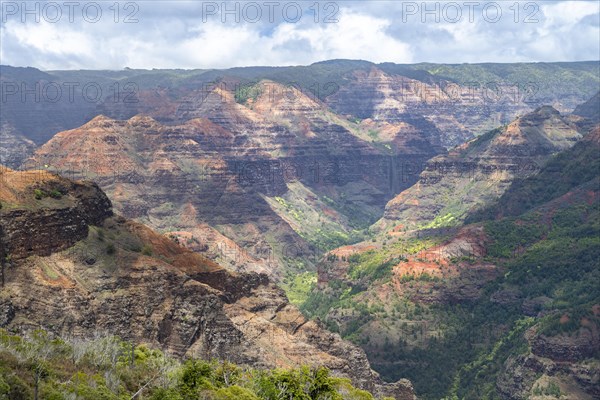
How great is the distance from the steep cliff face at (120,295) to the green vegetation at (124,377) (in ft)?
28.9

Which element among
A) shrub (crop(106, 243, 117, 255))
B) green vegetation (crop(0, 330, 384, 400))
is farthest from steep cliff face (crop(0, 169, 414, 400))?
green vegetation (crop(0, 330, 384, 400))

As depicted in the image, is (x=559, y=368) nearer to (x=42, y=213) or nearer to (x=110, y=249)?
(x=110, y=249)

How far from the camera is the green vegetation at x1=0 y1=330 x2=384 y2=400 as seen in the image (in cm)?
8638

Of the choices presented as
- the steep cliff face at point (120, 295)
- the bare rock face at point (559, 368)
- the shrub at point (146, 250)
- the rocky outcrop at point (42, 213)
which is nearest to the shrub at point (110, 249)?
the steep cliff face at point (120, 295)

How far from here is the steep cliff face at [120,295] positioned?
12281cm

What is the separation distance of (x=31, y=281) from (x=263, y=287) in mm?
43789

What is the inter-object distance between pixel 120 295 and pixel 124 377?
29.8 m

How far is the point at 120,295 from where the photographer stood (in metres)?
130

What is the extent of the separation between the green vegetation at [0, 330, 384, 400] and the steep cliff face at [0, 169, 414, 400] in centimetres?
880

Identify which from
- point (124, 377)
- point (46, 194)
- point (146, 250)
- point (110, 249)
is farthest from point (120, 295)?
point (124, 377)

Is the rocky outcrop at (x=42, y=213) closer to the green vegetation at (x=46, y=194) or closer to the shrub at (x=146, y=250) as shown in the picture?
the green vegetation at (x=46, y=194)

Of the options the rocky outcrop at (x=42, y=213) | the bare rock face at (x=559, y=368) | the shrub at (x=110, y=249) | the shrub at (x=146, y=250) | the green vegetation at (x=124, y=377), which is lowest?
the bare rock face at (x=559, y=368)

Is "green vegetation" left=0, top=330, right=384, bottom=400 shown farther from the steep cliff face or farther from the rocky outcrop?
the rocky outcrop

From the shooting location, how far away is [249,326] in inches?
5443
